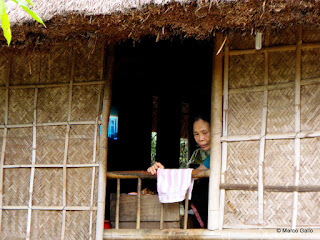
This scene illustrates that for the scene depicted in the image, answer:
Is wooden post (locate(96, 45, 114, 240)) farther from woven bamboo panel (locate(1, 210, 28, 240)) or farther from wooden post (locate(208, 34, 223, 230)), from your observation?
wooden post (locate(208, 34, 223, 230))

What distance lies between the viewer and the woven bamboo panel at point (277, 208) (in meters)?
3.85

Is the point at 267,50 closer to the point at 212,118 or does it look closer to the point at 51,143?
the point at 212,118

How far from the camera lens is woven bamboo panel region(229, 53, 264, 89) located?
13.6ft

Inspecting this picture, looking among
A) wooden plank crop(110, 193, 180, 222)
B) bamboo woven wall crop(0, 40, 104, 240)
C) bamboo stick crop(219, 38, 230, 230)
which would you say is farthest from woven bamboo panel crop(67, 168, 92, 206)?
bamboo stick crop(219, 38, 230, 230)

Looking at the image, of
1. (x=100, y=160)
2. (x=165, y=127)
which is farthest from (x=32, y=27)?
(x=165, y=127)

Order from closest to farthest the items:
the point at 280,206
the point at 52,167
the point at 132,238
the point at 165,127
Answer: the point at 280,206 → the point at 132,238 → the point at 52,167 → the point at 165,127

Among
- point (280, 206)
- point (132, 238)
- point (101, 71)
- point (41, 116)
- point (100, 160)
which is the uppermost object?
point (101, 71)

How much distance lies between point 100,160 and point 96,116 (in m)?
0.40

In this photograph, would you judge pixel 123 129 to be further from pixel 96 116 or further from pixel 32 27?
pixel 32 27

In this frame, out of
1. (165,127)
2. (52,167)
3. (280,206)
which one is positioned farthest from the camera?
(165,127)

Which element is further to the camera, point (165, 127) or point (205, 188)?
point (165, 127)

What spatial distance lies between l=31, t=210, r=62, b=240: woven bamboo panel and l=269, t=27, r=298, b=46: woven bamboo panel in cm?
238

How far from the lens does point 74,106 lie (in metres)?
4.67

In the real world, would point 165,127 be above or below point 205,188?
above
